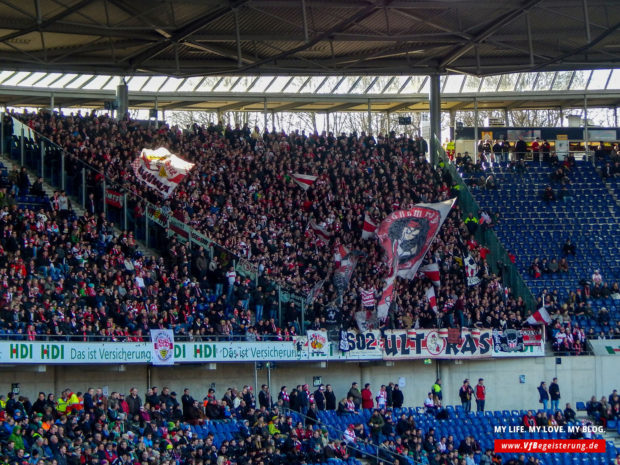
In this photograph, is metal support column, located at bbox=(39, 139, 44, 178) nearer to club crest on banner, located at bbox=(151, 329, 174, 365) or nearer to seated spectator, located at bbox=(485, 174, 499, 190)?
club crest on banner, located at bbox=(151, 329, 174, 365)

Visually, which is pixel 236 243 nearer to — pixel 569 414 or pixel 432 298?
pixel 432 298

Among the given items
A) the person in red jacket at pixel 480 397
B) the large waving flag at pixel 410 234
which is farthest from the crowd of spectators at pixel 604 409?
the large waving flag at pixel 410 234

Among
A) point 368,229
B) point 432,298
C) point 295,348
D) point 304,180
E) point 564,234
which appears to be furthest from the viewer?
point 564,234

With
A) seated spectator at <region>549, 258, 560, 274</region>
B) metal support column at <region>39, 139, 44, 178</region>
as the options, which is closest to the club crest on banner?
metal support column at <region>39, 139, 44, 178</region>

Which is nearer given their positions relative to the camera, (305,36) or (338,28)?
(305,36)

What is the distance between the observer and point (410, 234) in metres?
37.2

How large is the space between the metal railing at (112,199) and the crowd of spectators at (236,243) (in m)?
0.20

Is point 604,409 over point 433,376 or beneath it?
beneath

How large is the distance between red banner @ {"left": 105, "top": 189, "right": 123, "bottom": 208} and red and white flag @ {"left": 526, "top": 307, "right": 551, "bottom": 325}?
13.3 metres

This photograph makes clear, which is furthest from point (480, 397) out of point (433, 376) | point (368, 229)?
point (368, 229)

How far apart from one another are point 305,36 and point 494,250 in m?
11.0

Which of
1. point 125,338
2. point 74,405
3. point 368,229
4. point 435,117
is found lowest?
point 74,405

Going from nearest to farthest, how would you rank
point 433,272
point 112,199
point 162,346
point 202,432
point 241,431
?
1. point 202,432
2. point 241,431
3. point 162,346
4. point 112,199
5. point 433,272

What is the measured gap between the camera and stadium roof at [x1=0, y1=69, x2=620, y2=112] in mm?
46500
